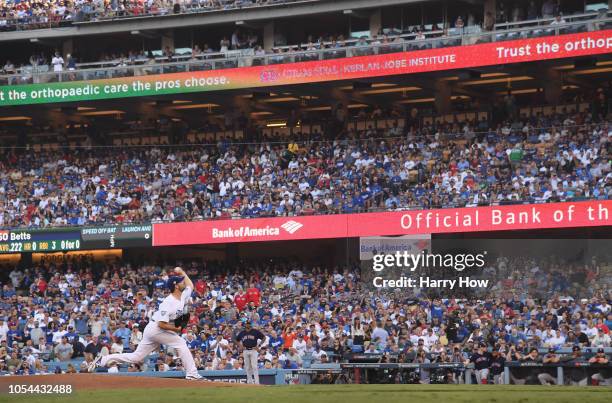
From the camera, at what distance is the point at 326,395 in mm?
12891

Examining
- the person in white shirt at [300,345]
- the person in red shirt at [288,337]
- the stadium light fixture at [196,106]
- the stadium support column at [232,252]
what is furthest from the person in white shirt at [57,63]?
the person in white shirt at [300,345]

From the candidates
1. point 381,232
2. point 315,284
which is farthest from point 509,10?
point 315,284

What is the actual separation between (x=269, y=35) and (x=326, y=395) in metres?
28.7

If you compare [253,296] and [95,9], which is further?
[95,9]

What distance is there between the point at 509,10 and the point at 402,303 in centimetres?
1481

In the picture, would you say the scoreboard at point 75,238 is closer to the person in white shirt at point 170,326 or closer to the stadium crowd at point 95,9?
the stadium crowd at point 95,9

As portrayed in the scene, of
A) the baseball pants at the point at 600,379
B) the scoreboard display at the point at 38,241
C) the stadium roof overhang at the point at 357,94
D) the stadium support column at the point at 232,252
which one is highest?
the stadium roof overhang at the point at 357,94

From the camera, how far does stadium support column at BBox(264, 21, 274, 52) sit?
40334 millimetres

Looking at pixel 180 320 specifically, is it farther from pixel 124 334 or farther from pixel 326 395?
pixel 124 334

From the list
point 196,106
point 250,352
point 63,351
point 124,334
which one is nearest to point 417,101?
point 196,106

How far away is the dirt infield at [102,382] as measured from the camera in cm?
1432

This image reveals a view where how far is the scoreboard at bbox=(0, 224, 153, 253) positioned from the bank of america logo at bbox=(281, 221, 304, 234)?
4484 mm

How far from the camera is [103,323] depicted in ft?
100

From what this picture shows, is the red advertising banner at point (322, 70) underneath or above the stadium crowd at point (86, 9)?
underneath
